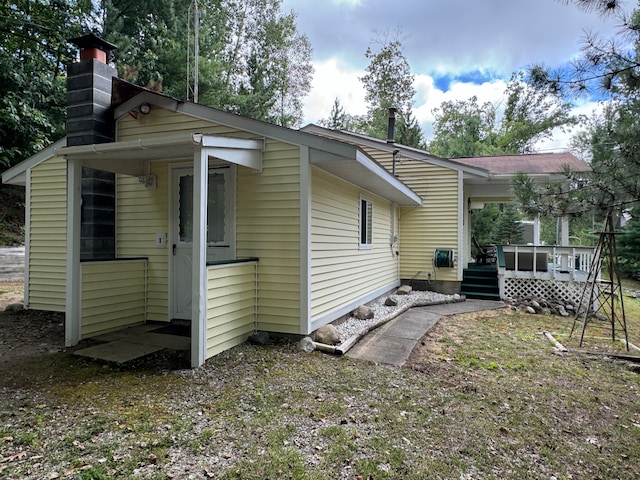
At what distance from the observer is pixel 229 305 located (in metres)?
4.31

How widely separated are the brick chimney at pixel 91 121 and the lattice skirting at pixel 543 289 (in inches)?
341

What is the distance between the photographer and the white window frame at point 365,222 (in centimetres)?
694

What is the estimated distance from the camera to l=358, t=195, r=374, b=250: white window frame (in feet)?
22.8

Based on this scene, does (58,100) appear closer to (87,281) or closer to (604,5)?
(87,281)

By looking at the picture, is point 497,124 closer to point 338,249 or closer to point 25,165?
point 338,249

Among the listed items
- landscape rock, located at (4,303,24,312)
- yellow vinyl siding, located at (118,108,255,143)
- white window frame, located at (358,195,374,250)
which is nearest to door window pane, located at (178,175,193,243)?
yellow vinyl siding, located at (118,108,255,143)

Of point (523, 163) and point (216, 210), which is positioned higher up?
point (523, 163)

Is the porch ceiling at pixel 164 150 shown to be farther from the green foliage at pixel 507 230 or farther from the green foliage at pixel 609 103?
the green foliage at pixel 507 230


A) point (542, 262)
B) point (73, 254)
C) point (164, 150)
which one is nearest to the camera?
point (164, 150)

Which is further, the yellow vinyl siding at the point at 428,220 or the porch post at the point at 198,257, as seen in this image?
the yellow vinyl siding at the point at 428,220

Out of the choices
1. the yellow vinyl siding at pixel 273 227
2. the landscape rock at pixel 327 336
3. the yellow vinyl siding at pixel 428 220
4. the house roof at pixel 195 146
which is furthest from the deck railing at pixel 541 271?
the yellow vinyl siding at pixel 273 227

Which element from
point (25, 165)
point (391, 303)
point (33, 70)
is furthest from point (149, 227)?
point (33, 70)

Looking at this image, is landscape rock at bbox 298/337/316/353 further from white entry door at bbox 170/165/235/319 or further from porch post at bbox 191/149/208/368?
white entry door at bbox 170/165/235/319

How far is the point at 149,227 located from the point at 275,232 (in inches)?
83.0
